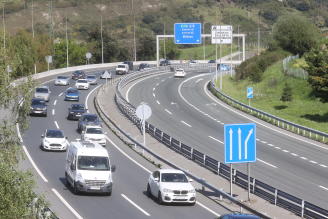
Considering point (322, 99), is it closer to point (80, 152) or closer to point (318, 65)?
point (318, 65)

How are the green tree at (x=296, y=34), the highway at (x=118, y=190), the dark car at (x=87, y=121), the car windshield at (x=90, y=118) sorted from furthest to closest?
the green tree at (x=296, y=34) < the car windshield at (x=90, y=118) < the dark car at (x=87, y=121) < the highway at (x=118, y=190)

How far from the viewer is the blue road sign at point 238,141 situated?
2803 centimetres

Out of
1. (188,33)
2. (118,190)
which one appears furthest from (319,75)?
(118,190)

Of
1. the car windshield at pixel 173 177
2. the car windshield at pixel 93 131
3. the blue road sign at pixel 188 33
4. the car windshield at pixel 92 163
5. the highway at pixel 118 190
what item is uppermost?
the blue road sign at pixel 188 33

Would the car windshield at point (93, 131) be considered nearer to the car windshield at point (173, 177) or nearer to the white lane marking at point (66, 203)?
the white lane marking at point (66, 203)

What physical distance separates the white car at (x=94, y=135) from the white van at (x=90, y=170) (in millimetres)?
13166

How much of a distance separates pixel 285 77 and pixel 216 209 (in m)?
63.3

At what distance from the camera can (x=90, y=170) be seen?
30.9m

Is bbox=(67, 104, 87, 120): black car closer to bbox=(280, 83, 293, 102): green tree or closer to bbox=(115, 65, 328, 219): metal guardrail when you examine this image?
bbox=(115, 65, 328, 219): metal guardrail

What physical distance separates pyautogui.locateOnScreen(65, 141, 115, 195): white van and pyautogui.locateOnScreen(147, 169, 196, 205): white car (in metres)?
2.26

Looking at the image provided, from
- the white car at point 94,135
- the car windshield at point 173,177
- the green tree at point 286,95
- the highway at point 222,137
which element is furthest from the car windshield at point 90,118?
the green tree at point 286,95

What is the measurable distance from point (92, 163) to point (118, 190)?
259cm

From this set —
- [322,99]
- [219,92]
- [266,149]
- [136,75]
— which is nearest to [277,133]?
[266,149]

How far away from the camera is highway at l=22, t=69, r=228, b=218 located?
28266 mm
